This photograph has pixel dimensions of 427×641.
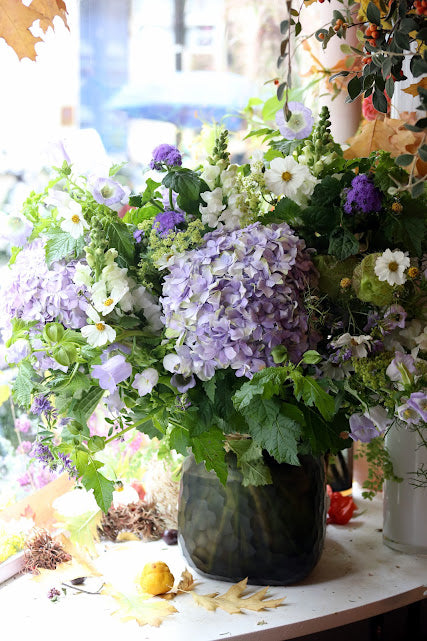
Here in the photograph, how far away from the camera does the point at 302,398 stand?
0.84 metres

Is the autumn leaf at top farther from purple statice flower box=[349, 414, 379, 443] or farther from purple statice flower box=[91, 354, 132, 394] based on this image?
purple statice flower box=[349, 414, 379, 443]

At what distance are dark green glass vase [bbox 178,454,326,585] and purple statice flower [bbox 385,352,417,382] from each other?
21 centimetres

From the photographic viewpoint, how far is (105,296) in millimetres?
787

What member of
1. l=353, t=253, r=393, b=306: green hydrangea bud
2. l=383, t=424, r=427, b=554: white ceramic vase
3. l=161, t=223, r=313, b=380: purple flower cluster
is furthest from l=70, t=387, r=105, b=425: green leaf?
l=383, t=424, r=427, b=554: white ceramic vase

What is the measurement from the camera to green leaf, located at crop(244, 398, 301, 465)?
2.59 ft

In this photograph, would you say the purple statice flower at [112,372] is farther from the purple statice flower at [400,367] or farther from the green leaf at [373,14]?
the green leaf at [373,14]

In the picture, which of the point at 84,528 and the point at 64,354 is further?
the point at 84,528

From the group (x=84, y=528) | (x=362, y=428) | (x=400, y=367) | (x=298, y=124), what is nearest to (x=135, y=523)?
(x=84, y=528)

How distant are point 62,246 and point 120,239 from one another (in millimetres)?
68

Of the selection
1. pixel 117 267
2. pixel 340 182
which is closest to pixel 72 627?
pixel 117 267

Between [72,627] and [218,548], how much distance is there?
21 cm

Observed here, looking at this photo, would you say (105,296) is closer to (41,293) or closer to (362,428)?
(41,293)

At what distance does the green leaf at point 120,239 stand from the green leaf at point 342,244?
9.1 inches

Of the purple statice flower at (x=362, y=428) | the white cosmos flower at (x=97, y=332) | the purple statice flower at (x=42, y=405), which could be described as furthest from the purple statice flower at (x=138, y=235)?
the purple statice flower at (x=362, y=428)
